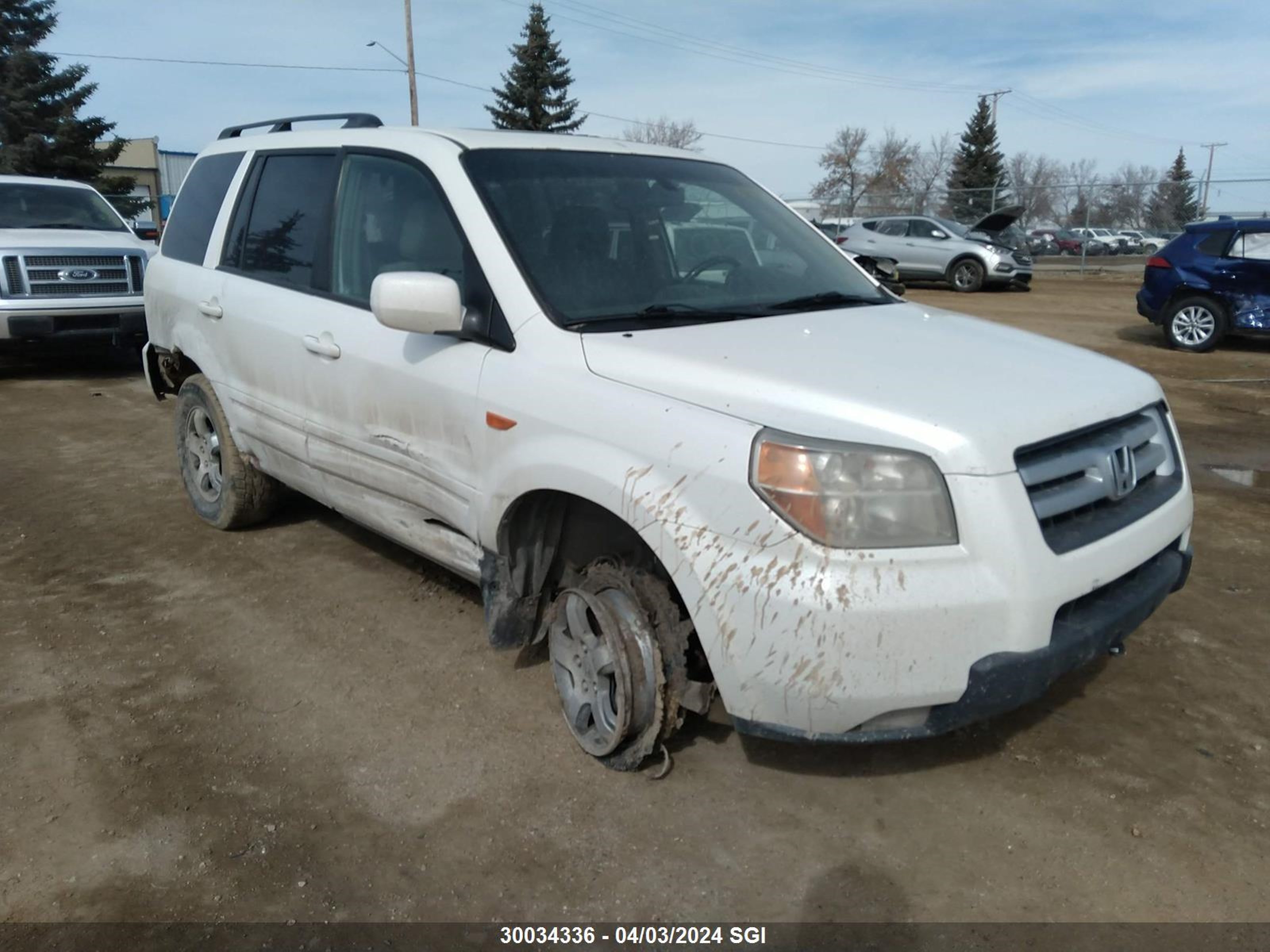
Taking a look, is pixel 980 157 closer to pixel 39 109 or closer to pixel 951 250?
pixel 951 250

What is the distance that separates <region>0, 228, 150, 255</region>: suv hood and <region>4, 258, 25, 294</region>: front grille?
0.15 metres

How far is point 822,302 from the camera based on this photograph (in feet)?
11.8

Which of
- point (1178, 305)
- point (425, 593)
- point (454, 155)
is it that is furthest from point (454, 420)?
point (1178, 305)

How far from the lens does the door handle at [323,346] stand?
379 cm

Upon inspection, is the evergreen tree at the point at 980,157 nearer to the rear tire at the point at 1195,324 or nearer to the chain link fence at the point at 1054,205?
the chain link fence at the point at 1054,205

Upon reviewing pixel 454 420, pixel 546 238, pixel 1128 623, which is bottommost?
pixel 1128 623

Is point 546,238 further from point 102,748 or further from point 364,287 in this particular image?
point 102,748

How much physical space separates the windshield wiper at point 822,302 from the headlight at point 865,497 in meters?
1.10

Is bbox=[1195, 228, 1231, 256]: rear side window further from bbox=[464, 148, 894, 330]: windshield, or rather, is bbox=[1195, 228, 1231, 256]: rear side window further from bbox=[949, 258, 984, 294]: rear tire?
bbox=[464, 148, 894, 330]: windshield

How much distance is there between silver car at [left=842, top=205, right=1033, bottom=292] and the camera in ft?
65.4

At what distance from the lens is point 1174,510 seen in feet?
9.96

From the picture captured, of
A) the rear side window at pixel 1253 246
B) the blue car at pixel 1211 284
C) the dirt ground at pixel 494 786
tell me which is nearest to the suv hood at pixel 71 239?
the dirt ground at pixel 494 786

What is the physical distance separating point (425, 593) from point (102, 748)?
4.85 feet

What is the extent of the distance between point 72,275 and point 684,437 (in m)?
9.03
